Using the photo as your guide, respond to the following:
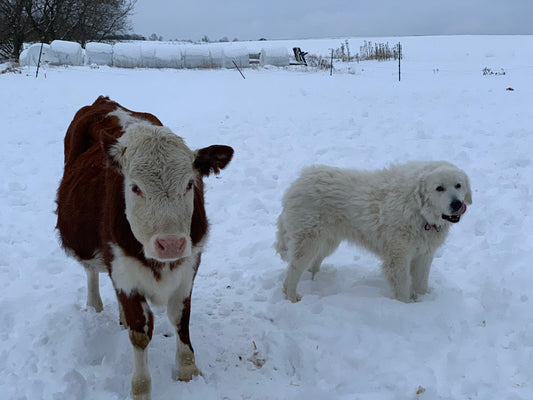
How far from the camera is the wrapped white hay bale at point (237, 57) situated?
92.6ft

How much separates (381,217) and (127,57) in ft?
89.5

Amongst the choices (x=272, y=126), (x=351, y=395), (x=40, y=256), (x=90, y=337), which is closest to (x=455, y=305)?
(x=351, y=395)

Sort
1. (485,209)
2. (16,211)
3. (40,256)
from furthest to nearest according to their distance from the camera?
1. (16,211)
2. (485,209)
3. (40,256)

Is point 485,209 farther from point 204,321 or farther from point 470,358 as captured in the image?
point 204,321

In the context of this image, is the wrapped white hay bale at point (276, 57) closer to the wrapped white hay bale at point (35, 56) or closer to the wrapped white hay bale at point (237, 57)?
the wrapped white hay bale at point (237, 57)

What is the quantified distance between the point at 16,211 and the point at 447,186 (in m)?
6.43

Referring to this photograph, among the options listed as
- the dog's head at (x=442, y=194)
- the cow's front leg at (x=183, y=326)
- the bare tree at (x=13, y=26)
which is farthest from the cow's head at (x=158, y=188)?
the bare tree at (x=13, y=26)

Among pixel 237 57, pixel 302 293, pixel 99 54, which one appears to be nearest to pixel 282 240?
pixel 302 293

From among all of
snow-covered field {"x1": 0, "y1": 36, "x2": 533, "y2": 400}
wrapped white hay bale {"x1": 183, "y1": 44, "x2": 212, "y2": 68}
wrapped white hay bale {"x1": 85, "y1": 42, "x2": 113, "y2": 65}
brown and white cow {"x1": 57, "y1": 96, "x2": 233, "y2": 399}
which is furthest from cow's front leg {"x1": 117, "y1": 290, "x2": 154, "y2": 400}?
wrapped white hay bale {"x1": 85, "y1": 42, "x2": 113, "y2": 65}

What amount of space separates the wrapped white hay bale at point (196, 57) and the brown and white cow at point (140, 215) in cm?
2551

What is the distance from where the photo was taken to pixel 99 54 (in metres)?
28.8

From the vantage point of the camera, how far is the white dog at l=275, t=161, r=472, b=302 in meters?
5.11

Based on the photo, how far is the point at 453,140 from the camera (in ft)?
31.6

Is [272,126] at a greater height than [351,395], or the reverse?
[272,126]
